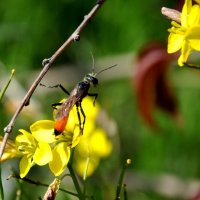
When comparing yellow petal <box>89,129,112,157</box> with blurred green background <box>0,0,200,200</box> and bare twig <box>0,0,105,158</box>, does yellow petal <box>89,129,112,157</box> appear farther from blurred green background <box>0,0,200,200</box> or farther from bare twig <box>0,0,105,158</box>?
bare twig <box>0,0,105,158</box>

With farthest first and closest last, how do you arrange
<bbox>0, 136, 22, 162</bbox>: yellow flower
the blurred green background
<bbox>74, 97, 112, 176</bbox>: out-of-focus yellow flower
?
1. the blurred green background
2. <bbox>74, 97, 112, 176</bbox>: out-of-focus yellow flower
3. <bbox>0, 136, 22, 162</bbox>: yellow flower

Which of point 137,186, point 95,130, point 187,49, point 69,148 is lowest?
point 137,186

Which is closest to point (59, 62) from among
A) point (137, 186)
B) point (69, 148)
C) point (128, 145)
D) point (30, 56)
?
point (30, 56)

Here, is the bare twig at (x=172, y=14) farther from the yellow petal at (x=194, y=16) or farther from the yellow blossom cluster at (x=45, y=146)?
the yellow blossom cluster at (x=45, y=146)

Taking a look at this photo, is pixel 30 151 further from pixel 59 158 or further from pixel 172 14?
pixel 172 14

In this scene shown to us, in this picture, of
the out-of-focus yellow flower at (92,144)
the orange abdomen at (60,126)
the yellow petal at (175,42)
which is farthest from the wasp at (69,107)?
the out-of-focus yellow flower at (92,144)

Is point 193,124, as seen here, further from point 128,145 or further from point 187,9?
point 187,9

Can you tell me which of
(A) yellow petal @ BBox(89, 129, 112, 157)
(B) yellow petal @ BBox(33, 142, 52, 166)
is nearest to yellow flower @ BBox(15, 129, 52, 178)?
(B) yellow petal @ BBox(33, 142, 52, 166)
